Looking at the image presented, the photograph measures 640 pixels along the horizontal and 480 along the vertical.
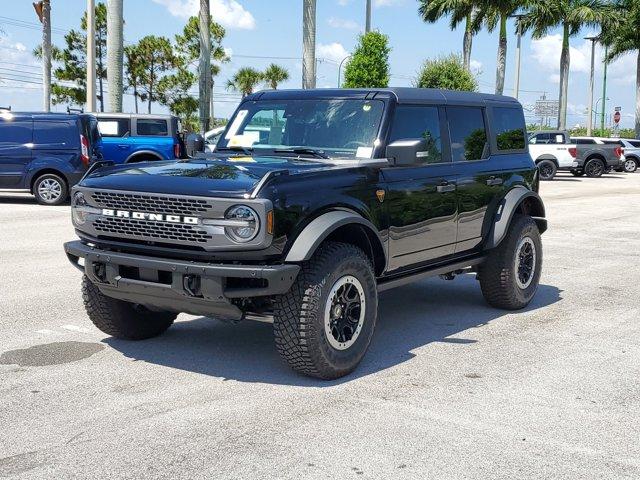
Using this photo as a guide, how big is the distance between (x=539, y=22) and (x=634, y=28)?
10.1m

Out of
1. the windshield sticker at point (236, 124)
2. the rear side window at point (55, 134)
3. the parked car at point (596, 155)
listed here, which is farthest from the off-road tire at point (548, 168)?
the windshield sticker at point (236, 124)

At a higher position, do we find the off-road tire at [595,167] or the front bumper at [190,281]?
the off-road tire at [595,167]

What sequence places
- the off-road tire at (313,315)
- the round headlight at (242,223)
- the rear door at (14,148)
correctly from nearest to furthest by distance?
the round headlight at (242,223)
the off-road tire at (313,315)
the rear door at (14,148)

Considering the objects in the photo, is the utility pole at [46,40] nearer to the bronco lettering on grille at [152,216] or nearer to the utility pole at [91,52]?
the utility pole at [91,52]

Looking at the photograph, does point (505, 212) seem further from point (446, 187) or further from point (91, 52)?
point (91, 52)

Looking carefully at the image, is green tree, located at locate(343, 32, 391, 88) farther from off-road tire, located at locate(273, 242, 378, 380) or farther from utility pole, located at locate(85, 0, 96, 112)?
off-road tire, located at locate(273, 242, 378, 380)

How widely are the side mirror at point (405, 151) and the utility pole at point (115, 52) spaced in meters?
19.0

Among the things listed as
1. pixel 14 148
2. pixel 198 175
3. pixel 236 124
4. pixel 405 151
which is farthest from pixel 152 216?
pixel 14 148

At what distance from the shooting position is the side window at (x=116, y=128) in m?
21.3

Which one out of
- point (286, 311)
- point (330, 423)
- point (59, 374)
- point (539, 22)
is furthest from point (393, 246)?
point (539, 22)

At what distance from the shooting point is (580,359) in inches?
239

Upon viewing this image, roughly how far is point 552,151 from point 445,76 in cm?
1181

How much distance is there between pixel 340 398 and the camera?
5059mm

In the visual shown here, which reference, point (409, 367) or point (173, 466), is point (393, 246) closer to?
point (409, 367)
